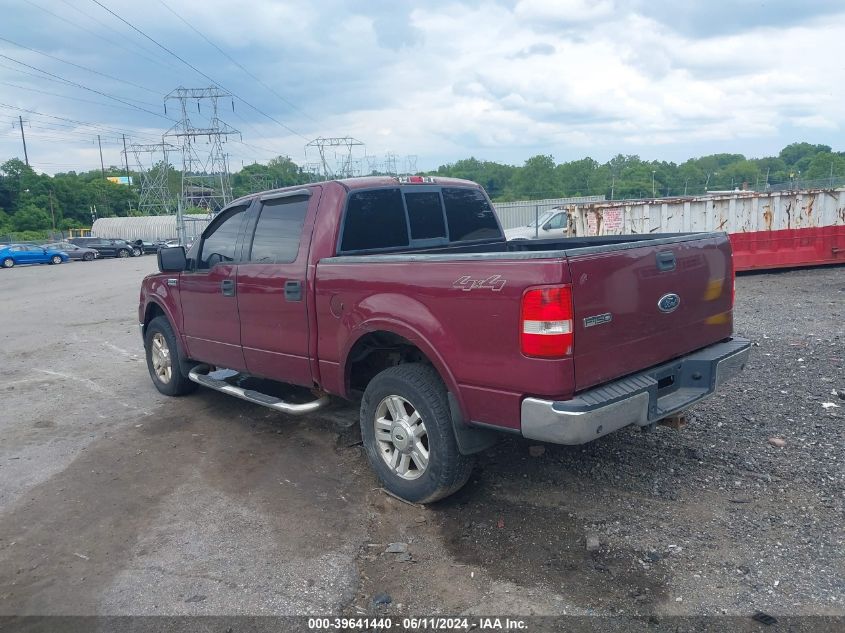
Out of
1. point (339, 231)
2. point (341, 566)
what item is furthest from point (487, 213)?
point (341, 566)

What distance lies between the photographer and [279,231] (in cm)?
520

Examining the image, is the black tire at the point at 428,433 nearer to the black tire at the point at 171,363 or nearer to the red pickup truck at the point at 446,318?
the red pickup truck at the point at 446,318

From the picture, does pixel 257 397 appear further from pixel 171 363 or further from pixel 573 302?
pixel 573 302

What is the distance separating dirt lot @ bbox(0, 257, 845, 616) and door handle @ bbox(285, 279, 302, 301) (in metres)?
1.29

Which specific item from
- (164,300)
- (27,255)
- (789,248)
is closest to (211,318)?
(164,300)

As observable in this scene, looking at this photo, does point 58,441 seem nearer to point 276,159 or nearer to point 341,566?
point 341,566

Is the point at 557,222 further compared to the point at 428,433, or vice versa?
the point at 557,222

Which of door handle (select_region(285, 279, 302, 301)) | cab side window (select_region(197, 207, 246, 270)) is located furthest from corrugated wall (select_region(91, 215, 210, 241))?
door handle (select_region(285, 279, 302, 301))

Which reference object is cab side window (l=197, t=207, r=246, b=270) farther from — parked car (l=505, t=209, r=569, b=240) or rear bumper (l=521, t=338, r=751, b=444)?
parked car (l=505, t=209, r=569, b=240)

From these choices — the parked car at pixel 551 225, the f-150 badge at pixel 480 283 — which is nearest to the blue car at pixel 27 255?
the parked car at pixel 551 225

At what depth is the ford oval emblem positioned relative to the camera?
385 centimetres

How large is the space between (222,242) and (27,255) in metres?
37.6

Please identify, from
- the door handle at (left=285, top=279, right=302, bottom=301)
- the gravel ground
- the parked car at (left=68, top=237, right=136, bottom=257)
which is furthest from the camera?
the parked car at (left=68, top=237, right=136, bottom=257)

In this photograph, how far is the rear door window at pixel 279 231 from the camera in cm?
501
